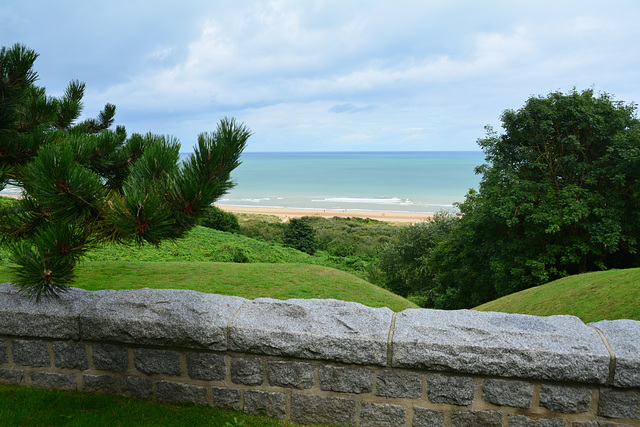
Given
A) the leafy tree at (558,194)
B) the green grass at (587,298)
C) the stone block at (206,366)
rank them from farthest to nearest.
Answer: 1. the leafy tree at (558,194)
2. the green grass at (587,298)
3. the stone block at (206,366)

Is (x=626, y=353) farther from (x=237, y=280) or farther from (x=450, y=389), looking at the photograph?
(x=237, y=280)

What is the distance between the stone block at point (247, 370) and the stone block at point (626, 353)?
2.07m

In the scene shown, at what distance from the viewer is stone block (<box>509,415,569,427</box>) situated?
2484 millimetres

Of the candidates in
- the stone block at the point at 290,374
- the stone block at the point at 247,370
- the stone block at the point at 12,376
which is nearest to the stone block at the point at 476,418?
the stone block at the point at 290,374

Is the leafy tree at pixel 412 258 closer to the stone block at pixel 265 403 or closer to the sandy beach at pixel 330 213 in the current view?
the stone block at pixel 265 403

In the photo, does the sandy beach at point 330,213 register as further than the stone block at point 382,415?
Yes

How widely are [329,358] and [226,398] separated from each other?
2.58 feet

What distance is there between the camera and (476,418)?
8.40 ft

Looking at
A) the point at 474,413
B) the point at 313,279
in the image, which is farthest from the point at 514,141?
the point at 474,413

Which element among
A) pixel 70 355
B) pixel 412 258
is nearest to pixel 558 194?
pixel 412 258

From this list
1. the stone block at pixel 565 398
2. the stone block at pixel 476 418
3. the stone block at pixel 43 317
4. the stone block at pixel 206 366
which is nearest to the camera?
the stone block at pixel 565 398

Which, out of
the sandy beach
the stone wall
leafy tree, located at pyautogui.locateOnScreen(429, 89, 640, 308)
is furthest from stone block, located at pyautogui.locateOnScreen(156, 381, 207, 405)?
the sandy beach

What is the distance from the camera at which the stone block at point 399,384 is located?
101 inches

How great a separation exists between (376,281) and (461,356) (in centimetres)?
1613
